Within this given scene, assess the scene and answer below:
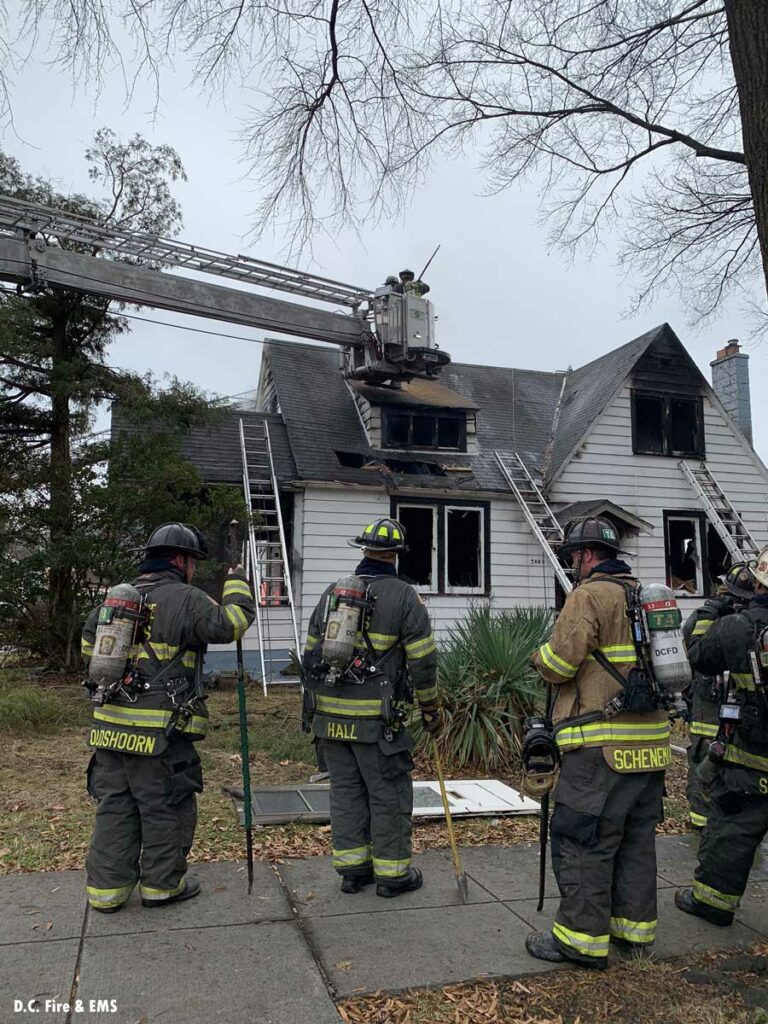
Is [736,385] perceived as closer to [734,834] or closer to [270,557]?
[270,557]

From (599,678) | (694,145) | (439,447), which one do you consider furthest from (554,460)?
(599,678)

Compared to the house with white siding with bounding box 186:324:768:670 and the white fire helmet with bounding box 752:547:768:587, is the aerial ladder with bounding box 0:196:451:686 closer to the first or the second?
Answer: the house with white siding with bounding box 186:324:768:670

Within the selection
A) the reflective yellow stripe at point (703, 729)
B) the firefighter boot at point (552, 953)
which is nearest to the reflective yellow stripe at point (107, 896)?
the firefighter boot at point (552, 953)

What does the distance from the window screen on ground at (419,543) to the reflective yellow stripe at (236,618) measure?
866 cm

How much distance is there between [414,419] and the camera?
44.2 ft

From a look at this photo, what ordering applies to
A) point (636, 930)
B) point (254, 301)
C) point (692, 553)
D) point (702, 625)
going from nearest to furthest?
point (636, 930)
point (702, 625)
point (254, 301)
point (692, 553)

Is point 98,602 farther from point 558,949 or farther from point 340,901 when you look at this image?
point 558,949

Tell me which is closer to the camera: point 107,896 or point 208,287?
point 107,896

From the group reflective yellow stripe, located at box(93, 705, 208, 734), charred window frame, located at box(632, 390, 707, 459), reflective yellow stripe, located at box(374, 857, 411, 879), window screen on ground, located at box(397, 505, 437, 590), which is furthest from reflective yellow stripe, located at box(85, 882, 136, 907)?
charred window frame, located at box(632, 390, 707, 459)

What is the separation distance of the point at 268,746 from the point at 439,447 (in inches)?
287

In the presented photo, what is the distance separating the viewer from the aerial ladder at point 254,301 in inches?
382

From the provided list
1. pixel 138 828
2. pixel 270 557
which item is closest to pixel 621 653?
pixel 138 828

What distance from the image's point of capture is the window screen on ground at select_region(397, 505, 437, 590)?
12578mm

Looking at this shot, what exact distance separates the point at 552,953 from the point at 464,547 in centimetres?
968
